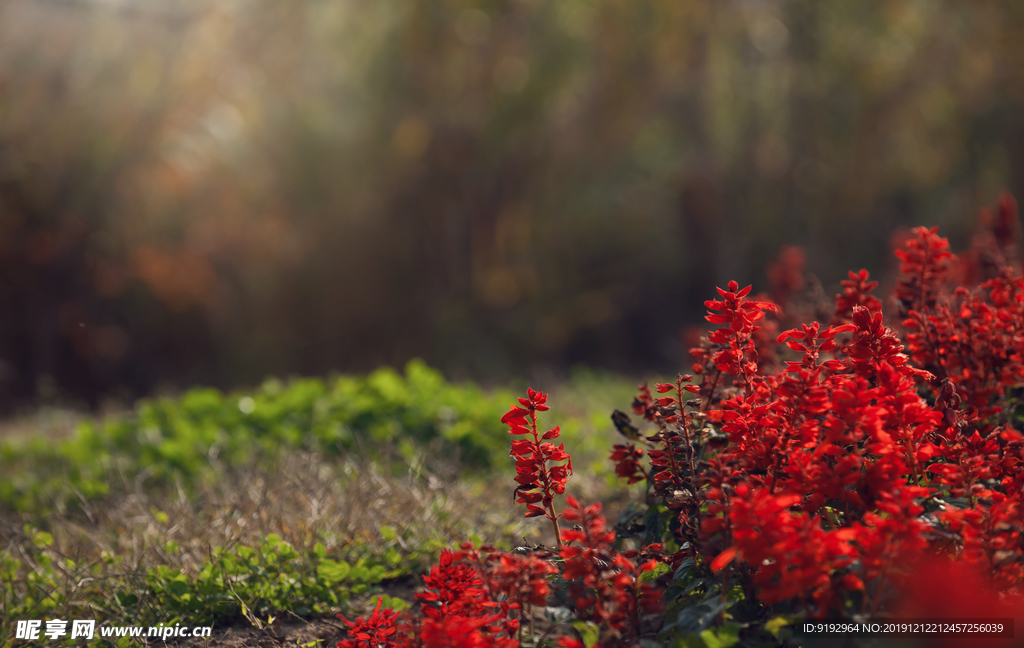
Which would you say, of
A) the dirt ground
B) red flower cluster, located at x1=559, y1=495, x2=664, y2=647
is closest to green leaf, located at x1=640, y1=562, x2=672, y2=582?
red flower cluster, located at x1=559, y1=495, x2=664, y2=647

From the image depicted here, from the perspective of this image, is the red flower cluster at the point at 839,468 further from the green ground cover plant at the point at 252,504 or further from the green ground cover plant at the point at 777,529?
the green ground cover plant at the point at 252,504

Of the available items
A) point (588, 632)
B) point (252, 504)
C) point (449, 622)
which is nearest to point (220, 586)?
point (252, 504)

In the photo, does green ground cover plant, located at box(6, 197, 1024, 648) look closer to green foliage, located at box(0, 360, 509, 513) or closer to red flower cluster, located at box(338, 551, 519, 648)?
red flower cluster, located at box(338, 551, 519, 648)

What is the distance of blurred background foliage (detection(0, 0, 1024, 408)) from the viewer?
731 centimetres

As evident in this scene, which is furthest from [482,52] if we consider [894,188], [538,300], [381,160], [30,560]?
[30,560]

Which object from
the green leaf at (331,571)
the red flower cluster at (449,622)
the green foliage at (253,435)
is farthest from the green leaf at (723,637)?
the green foliage at (253,435)

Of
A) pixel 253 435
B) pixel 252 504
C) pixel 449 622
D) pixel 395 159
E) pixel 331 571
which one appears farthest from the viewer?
pixel 395 159

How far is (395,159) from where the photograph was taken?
783 cm

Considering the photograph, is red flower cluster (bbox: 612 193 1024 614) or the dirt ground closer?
red flower cluster (bbox: 612 193 1024 614)

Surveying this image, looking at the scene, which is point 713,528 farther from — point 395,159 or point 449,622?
point 395,159

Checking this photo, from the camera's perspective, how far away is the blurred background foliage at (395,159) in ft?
24.0

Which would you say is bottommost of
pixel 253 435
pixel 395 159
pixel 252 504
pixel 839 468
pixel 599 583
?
pixel 599 583

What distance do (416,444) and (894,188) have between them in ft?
26.0

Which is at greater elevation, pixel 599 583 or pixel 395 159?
pixel 395 159
